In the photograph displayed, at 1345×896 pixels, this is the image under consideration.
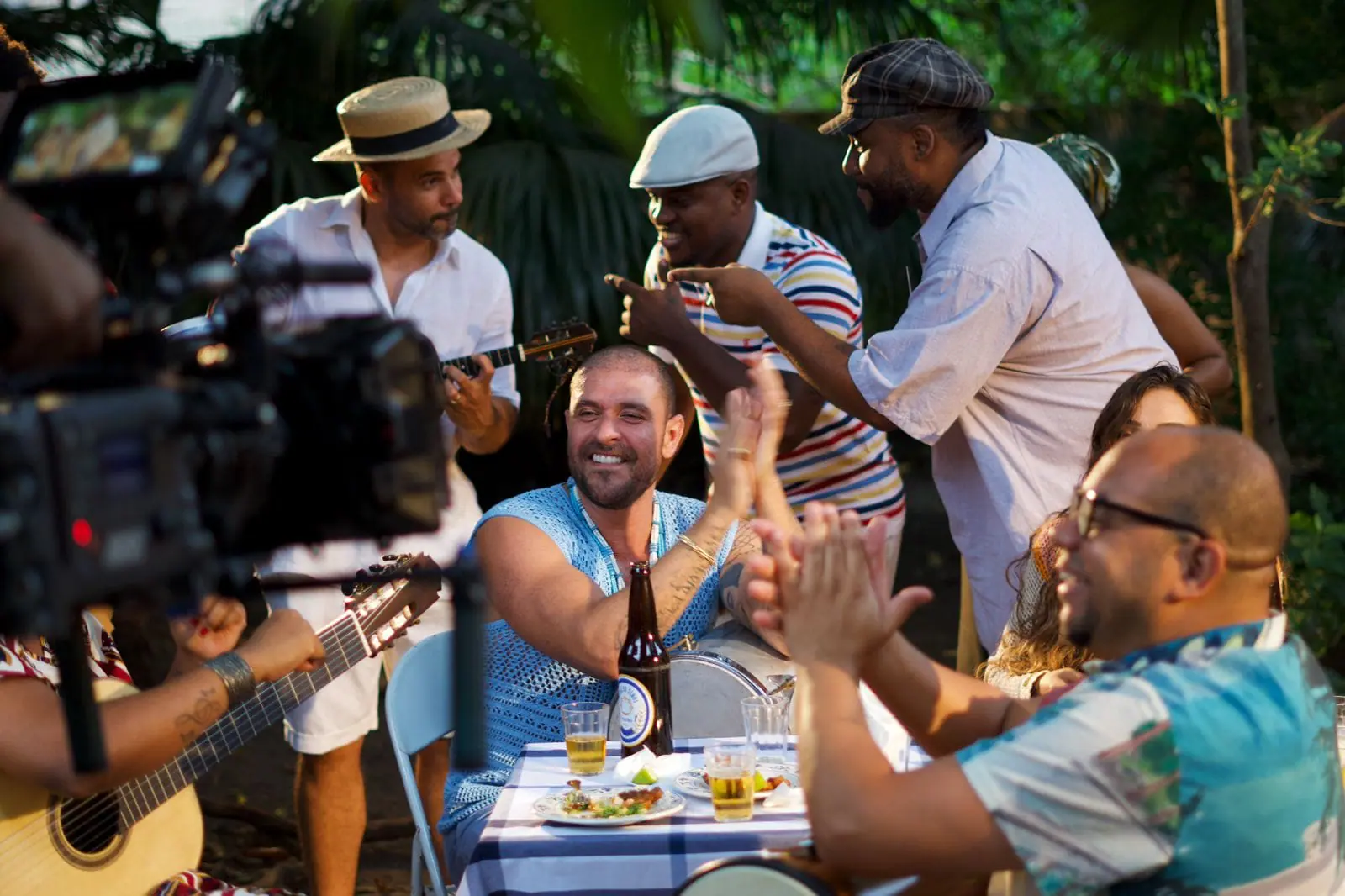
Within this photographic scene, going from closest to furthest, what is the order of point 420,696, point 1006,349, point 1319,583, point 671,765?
point 671,765
point 1006,349
point 420,696
point 1319,583

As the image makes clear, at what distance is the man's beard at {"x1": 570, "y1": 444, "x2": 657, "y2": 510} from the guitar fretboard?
897 millimetres

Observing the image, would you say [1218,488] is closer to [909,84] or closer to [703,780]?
[703,780]

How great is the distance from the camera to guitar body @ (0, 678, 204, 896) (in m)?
2.66

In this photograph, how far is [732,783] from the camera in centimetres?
236

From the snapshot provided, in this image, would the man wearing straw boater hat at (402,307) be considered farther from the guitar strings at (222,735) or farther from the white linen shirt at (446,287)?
the guitar strings at (222,735)

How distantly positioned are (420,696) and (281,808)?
2.23m

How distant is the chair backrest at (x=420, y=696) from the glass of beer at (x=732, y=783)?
1115 mm

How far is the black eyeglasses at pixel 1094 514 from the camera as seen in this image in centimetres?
180

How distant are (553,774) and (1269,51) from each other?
5.55 m

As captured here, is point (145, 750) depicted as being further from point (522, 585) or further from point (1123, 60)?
point (1123, 60)

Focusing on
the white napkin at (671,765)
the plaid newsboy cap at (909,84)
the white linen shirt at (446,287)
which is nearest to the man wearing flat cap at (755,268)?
the white linen shirt at (446,287)

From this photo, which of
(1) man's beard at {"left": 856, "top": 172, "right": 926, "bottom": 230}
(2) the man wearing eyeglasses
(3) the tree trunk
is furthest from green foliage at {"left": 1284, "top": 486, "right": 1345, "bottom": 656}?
(2) the man wearing eyeglasses

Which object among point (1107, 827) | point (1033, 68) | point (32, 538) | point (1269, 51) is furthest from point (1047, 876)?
point (1033, 68)

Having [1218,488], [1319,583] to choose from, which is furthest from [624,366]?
[1319,583]
